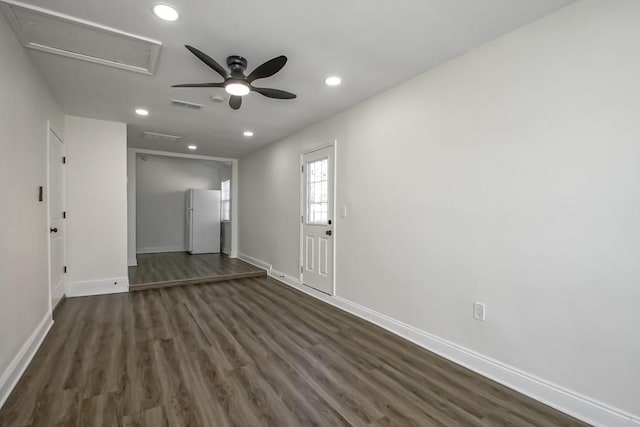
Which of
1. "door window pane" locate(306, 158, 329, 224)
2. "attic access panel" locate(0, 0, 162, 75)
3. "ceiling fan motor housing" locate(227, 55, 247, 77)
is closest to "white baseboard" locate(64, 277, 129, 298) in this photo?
"door window pane" locate(306, 158, 329, 224)

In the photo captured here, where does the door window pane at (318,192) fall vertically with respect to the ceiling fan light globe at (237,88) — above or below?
below

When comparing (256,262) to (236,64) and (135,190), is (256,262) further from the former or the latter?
(236,64)

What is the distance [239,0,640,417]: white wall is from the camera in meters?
1.67

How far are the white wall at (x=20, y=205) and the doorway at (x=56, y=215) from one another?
12.8 inches

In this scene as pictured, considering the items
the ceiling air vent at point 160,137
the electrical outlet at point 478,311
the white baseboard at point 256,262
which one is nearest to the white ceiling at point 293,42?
the ceiling air vent at point 160,137

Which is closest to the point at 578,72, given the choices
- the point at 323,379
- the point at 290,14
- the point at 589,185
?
the point at 589,185

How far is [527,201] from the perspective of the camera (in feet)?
6.68

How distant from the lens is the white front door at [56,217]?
3285mm

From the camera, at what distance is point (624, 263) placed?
165 centimetres

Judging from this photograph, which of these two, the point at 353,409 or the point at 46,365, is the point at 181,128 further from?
the point at 353,409

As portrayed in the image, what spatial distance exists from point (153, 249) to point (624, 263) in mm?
9026

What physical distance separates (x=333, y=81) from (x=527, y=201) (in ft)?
6.47

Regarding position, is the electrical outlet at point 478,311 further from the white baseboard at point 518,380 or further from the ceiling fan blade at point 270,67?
the ceiling fan blade at point 270,67

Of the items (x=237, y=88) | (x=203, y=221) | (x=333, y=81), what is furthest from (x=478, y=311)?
(x=203, y=221)
